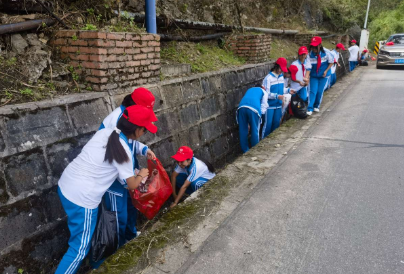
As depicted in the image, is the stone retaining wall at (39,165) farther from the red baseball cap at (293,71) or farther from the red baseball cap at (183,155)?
the red baseball cap at (293,71)

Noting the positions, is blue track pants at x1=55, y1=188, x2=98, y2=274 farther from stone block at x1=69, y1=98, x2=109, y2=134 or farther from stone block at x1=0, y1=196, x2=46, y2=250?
stone block at x1=69, y1=98, x2=109, y2=134

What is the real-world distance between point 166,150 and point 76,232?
6.80 ft

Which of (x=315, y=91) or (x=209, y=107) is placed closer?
(x=209, y=107)

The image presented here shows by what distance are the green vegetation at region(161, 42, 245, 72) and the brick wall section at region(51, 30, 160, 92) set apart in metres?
1.43

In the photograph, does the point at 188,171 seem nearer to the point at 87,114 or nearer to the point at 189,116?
the point at 189,116

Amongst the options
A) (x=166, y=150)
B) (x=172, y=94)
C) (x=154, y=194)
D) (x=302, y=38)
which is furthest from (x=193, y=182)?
(x=302, y=38)

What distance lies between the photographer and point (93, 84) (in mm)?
3930

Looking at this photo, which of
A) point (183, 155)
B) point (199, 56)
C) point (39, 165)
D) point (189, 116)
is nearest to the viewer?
point (39, 165)

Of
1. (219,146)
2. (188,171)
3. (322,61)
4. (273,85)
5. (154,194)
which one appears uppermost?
(322,61)

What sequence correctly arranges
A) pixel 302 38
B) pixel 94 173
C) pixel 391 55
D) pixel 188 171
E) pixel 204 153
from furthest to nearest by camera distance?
1. pixel 391 55
2. pixel 302 38
3. pixel 204 153
4. pixel 188 171
5. pixel 94 173

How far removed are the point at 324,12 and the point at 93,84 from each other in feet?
58.1

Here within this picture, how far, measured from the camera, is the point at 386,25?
22.5m

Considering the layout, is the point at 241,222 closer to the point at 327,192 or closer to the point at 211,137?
the point at 327,192

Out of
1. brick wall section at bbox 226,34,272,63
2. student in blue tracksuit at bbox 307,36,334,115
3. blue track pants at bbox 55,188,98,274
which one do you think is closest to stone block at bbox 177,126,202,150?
blue track pants at bbox 55,188,98,274
